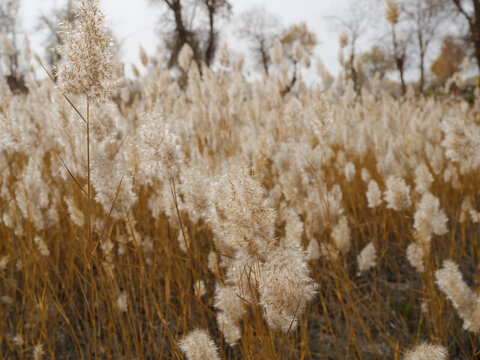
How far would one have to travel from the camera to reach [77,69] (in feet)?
3.01

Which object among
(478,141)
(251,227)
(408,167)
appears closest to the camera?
(251,227)

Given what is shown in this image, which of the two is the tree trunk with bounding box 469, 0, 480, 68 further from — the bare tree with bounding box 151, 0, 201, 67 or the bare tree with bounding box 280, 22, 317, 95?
the bare tree with bounding box 151, 0, 201, 67

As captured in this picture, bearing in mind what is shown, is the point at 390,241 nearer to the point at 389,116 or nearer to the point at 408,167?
the point at 408,167

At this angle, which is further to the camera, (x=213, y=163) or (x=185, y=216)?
(x=213, y=163)

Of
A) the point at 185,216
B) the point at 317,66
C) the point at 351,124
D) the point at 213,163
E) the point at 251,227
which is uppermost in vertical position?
the point at 317,66

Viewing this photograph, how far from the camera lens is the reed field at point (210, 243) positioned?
92 cm

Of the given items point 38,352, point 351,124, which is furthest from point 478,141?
point 38,352

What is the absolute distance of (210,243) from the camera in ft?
6.91

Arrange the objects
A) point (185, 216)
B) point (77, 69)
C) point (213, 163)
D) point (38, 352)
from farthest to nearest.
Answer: point (213, 163) < point (185, 216) < point (38, 352) < point (77, 69)

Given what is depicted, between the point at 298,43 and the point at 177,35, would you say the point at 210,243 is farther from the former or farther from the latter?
the point at 177,35

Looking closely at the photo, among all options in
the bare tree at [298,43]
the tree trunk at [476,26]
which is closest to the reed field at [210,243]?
the bare tree at [298,43]

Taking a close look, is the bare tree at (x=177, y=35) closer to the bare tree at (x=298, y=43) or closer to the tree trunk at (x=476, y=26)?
the bare tree at (x=298, y=43)

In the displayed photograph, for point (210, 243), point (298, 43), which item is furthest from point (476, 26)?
point (210, 243)

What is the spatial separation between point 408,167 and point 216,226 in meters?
2.76
